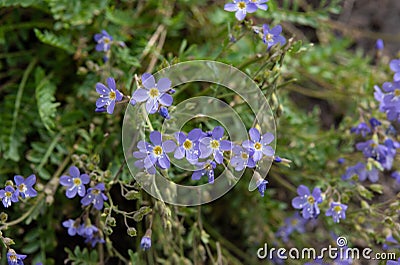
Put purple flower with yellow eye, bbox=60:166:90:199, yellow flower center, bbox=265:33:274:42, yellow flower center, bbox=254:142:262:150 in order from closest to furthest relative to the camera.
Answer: yellow flower center, bbox=254:142:262:150
purple flower with yellow eye, bbox=60:166:90:199
yellow flower center, bbox=265:33:274:42

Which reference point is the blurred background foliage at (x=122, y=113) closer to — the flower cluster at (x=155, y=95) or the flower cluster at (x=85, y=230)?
the flower cluster at (x=85, y=230)

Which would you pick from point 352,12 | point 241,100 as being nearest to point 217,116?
point 241,100

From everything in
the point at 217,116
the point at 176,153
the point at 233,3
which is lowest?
the point at 217,116

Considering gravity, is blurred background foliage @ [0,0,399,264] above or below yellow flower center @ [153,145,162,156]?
below

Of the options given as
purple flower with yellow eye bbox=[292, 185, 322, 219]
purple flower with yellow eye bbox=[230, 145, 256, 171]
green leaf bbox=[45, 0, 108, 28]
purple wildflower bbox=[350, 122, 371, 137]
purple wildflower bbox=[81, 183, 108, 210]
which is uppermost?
green leaf bbox=[45, 0, 108, 28]

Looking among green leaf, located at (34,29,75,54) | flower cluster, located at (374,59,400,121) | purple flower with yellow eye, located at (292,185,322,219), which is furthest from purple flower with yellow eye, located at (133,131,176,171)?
flower cluster, located at (374,59,400,121)

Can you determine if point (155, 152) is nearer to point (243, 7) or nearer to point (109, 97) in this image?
point (109, 97)

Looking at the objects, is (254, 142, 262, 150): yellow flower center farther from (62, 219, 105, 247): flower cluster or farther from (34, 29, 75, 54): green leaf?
(34, 29, 75, 54): green leaf

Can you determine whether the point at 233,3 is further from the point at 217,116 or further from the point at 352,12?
the point at 352,12

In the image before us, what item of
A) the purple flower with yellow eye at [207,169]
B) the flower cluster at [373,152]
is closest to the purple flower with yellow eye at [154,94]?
the purple flower with yellow eye at [207,169]
